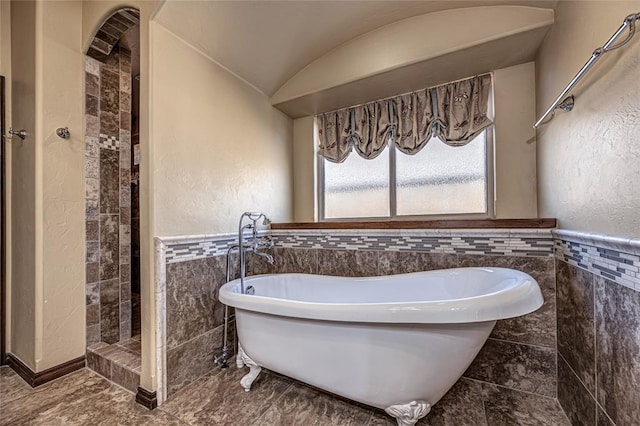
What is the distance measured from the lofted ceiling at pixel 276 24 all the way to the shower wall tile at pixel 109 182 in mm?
947

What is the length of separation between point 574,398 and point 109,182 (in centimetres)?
284

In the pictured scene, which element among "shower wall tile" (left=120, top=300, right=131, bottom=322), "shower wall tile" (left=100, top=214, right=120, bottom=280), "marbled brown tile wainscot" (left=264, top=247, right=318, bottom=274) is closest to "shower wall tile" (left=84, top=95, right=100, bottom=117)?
"shower wall tile" (left=100, top=214, right=120, bottom=280)

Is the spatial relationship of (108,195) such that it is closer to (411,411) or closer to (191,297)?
(191,297)

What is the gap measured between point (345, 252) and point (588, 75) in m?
1.54

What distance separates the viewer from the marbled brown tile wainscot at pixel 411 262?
1619 millimetres

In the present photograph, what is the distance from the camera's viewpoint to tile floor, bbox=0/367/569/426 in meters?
1.18

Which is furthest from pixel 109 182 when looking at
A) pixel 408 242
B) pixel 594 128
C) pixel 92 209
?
pixel 594 128

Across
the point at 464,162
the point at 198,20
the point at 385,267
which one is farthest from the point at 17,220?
the point at 464,162

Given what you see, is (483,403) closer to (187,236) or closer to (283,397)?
(283,397)

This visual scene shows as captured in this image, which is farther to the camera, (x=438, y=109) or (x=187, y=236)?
(x=438, y=109)

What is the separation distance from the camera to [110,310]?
68.4 inches

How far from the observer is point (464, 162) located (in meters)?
1.92

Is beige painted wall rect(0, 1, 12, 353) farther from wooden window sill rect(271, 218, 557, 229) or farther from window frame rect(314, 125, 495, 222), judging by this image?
window frame rect(314, 125, 495, 222)

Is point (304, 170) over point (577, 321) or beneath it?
over
